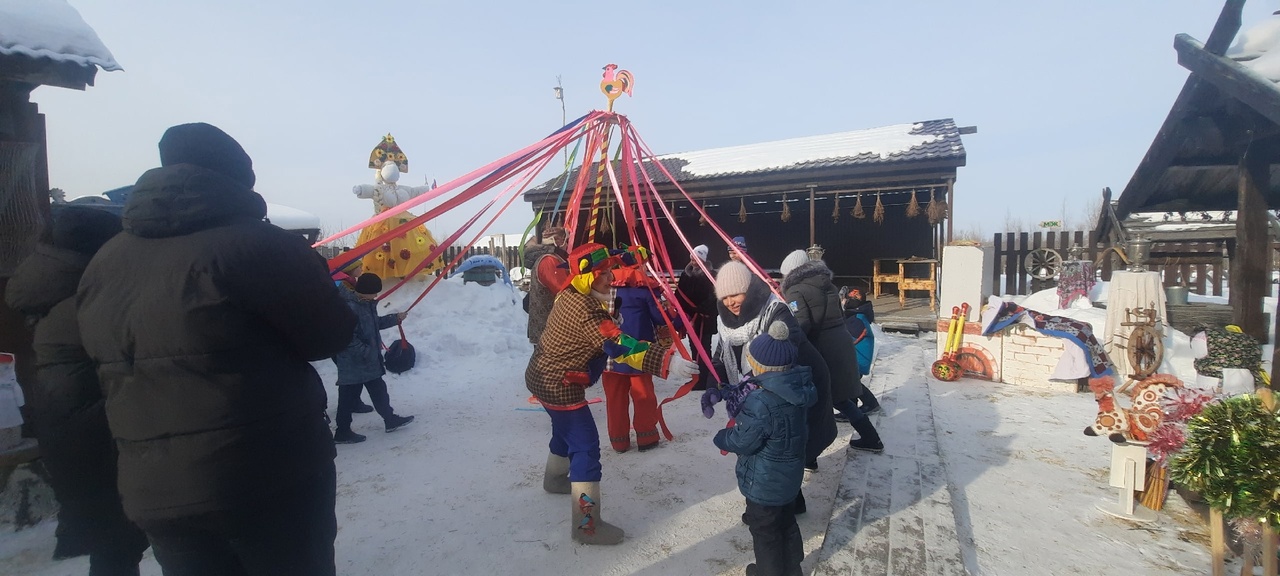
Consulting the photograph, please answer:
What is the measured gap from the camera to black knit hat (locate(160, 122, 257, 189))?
1.62 meters

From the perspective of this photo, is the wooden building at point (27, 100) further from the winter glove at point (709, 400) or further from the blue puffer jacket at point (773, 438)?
the blue puffer jacket at point (773, 438)

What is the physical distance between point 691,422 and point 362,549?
2.78 meters

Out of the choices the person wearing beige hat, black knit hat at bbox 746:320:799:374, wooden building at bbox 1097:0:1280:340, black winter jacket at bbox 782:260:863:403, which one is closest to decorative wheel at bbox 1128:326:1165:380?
wooden building at bbox 1097:0:1280:340

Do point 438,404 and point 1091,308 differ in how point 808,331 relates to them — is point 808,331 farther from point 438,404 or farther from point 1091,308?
point 1091,308

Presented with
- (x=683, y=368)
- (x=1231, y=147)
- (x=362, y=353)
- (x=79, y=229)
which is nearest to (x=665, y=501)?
(x=683, y=368)

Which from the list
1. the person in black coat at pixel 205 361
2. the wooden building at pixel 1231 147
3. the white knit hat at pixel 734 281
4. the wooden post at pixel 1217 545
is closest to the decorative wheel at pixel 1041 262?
the wooden building at pixel 1231 147

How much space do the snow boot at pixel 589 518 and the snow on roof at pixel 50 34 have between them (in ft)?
11.3

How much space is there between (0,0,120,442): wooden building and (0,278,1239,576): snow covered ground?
1574 mm

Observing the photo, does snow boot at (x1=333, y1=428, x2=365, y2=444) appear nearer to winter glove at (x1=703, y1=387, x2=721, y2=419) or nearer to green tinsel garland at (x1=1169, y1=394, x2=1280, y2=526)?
winter glove at (x1=703, y1=387, x2=721, y2=419)

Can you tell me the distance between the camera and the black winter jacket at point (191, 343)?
145cm

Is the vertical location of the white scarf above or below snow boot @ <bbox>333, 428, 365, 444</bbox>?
above

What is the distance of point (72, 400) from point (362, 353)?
2408mm

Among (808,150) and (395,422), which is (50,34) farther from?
(808,150)

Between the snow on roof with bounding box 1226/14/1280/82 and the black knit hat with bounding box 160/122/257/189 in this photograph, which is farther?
the snow on roof with bounding box 1226/14/1280/82
